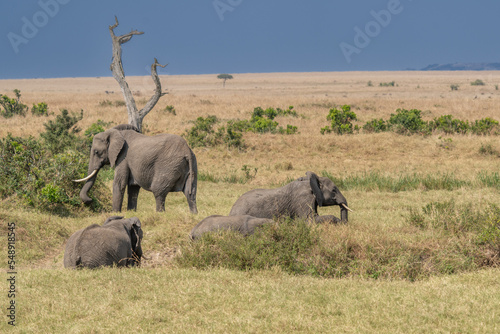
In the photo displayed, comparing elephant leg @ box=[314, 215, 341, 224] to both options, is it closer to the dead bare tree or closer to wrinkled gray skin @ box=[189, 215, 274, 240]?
wrinkled gray skin @ box=[189, 215, 274, 240]

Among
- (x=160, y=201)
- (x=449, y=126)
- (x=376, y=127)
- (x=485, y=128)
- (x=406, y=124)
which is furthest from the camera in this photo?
(x=376, y=127)

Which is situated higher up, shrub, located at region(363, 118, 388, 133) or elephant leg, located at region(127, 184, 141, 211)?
shrub, located at region(363, 118, 388, 133)

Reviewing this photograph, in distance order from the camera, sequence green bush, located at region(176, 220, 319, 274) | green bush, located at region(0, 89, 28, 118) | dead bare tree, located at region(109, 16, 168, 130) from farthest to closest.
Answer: green bush, located at region(0, 89, 28, 118) < dead bare tree, located at region(109, 16, 168, 130) < green bush, located at region(176, 220, 319, 274)

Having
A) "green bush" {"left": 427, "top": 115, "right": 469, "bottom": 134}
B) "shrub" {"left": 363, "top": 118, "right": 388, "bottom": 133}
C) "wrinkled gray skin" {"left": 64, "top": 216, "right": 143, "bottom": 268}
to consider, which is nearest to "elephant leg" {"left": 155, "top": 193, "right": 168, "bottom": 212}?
"wrinkled gray skin" {"left": 64, "top": 216, "right": 143, "bottom": 268}

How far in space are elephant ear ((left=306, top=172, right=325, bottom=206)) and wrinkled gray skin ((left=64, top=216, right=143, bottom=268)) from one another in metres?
3.51

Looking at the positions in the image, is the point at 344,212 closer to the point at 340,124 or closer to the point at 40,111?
the point at 340,124

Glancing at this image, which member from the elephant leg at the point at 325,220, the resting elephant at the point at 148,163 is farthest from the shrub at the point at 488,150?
the resting elephant at the point at 148,163

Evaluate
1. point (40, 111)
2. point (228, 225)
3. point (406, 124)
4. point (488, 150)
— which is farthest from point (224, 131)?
point (228, 225)

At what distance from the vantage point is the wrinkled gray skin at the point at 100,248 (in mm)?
8359

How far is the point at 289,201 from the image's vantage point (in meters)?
10.9

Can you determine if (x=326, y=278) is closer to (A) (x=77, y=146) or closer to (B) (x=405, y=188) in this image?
(B) (x=405, y=188)

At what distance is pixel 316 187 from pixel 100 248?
4.28 metres

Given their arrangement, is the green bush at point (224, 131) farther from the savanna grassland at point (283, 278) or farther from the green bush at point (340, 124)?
the savanna grassland at point (283, 278)

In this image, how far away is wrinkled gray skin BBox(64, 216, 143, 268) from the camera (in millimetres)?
8359
